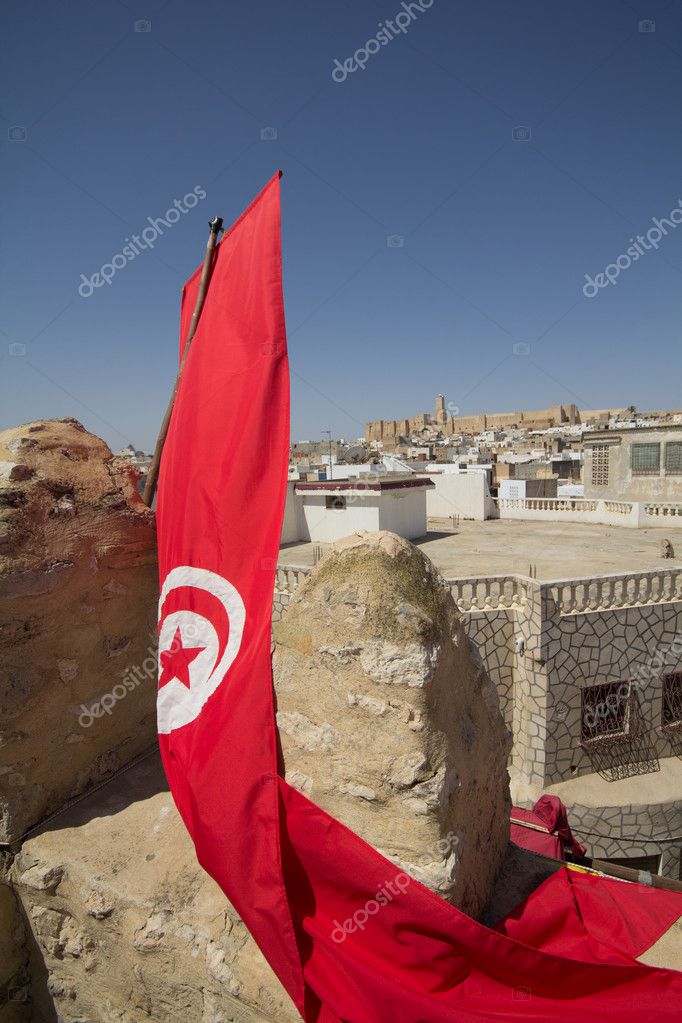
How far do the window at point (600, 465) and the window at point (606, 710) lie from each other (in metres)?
15.6

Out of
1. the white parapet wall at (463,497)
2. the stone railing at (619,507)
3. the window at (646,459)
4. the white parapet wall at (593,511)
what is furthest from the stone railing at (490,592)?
the window at (646,459)

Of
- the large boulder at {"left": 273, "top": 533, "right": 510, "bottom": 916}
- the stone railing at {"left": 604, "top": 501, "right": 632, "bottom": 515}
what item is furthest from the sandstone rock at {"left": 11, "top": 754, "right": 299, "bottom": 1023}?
the stone railing at {"left": 604, "top": 501, "right": 632, "bottom": 515}

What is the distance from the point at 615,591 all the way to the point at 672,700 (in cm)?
267

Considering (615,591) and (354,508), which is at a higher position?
(354,508)

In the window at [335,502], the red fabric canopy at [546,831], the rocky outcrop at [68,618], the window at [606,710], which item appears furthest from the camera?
the window at [335,502]

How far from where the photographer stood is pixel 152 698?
3959mm

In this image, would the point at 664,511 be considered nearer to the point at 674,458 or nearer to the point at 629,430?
the point at 674,458

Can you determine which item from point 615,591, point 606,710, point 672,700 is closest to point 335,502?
point 615,591

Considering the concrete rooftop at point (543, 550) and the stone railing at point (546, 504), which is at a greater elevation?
the stone railing at point (546, 504)

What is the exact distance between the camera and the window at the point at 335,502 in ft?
61.2

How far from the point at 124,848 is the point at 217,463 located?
2218 mm

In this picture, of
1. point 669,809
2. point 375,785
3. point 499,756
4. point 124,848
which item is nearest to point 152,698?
point 124,848

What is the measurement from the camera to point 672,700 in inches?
425

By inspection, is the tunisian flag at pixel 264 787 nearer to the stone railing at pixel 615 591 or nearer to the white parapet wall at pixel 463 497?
the stone railing at pixel 615 591
